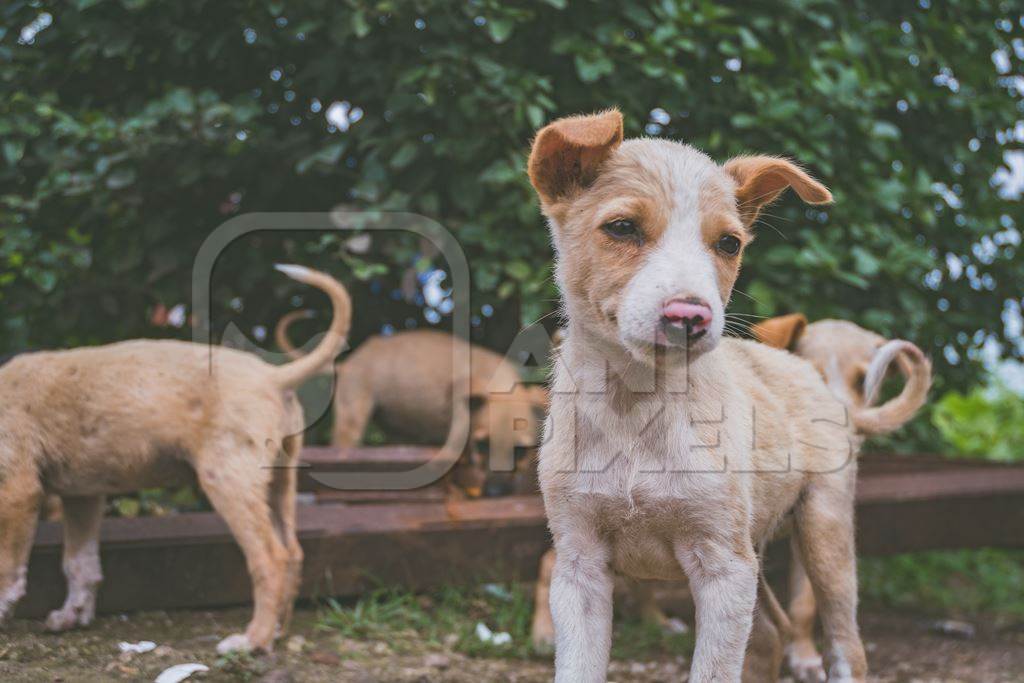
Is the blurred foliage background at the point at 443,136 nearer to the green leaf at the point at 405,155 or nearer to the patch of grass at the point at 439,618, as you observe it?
the green leaf at the point at 405,155

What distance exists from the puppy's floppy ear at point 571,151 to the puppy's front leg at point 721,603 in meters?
1.20

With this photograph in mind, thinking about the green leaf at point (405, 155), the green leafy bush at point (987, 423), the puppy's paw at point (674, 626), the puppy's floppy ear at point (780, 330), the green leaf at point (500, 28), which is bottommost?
the puppy's paw at point (674, 626)

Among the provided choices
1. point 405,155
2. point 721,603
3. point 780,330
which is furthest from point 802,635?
point 405,155

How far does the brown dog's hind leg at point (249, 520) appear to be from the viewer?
4.15m

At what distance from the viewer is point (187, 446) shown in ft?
13.8

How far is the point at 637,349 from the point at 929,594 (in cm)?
556

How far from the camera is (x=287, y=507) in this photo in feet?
15.1

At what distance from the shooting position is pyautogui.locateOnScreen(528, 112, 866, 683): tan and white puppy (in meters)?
2.95

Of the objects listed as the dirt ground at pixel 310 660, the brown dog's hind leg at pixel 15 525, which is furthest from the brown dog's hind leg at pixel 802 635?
the brown dog's hind leg at pixel 15 525

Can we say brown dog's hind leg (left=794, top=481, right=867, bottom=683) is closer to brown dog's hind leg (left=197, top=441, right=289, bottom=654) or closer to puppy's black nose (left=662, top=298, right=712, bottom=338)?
puppy's black nose (left=662, top=298, right=712, bottom=338)

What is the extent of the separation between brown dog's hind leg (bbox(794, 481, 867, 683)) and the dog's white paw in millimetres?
2239

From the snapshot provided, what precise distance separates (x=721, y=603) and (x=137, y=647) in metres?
2.42

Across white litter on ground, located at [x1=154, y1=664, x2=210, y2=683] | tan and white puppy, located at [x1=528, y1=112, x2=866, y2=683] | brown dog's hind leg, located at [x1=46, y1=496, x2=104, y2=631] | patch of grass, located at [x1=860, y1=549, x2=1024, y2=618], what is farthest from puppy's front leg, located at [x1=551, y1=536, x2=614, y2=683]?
patch of grass, located at [x1=860, y1=549, x2=1024, y2=618]

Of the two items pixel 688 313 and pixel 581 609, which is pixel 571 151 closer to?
pixel 688 313
